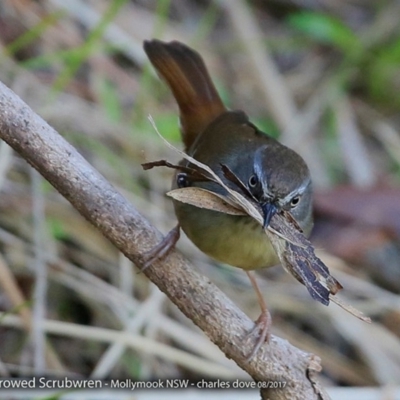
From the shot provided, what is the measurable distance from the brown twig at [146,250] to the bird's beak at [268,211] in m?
0.22

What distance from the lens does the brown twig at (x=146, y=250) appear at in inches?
70.1

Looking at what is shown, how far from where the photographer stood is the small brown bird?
2254mm

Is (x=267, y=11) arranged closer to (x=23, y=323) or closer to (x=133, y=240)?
(x=23, y=323)

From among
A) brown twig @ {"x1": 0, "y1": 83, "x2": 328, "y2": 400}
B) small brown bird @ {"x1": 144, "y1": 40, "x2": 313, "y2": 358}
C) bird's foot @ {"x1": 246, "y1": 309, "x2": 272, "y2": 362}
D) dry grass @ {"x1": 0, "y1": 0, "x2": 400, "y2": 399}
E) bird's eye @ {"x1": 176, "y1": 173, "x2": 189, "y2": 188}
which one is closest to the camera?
brown twig @ {"x1": 0, "y1": 83, "x2": 328, "y2": 400}

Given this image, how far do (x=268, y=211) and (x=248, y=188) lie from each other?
0.73ft

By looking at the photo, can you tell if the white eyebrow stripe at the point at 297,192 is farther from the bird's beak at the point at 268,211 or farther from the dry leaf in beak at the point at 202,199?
the dry leaf in beak at the point at 202,199

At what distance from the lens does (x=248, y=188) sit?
2287 millimetres

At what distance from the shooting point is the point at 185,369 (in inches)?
127

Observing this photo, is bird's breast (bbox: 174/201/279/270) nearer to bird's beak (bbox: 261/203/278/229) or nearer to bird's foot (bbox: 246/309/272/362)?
bird's beak (bbox: 261/203/278/229)

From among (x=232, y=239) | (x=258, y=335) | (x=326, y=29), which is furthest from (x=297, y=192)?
(x=326, y=29)

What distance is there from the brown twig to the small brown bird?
0.15ft

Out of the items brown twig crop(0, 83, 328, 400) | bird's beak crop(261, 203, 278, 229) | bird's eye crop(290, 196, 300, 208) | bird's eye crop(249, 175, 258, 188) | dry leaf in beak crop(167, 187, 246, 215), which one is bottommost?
brown twig crop(0, 83, 328, 400)

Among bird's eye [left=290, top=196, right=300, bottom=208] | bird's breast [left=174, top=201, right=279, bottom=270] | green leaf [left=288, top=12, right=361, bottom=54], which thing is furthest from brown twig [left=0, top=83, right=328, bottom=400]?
green leaf [left=288, top=12, right=361, bottom=54]

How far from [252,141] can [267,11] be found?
3587mm
